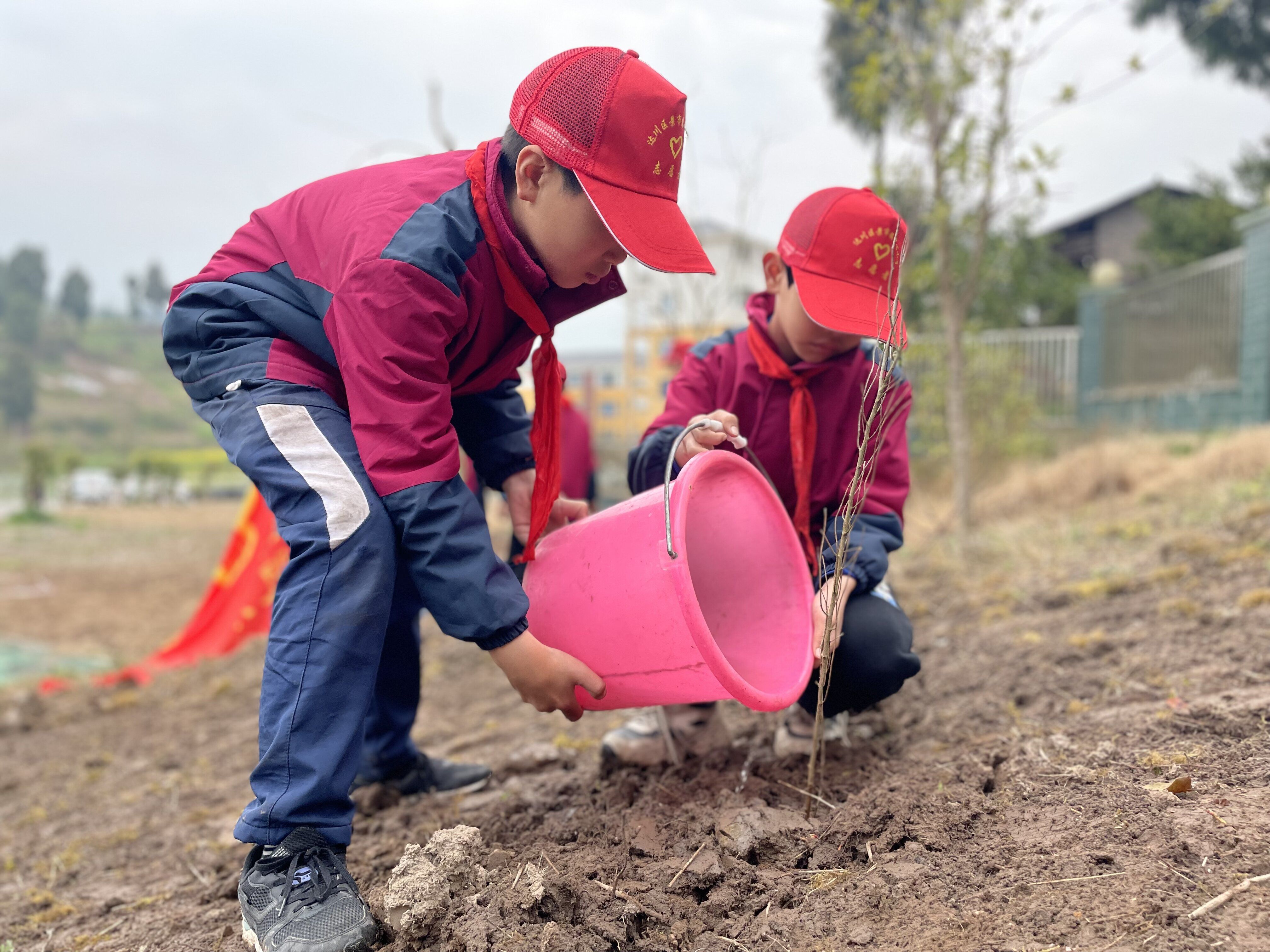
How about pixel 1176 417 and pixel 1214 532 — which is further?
pixel 1176 417

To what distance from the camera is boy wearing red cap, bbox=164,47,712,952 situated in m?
1.46

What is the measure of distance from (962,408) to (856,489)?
140 inches

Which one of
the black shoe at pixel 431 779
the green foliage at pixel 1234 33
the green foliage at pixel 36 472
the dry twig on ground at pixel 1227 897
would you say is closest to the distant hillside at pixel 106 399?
the green foliage at pixel 36 472

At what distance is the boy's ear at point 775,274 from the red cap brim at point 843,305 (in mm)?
94

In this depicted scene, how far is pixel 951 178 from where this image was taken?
490 centimetres

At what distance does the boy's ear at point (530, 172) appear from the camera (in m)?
1.55

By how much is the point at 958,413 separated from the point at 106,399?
50652 mm

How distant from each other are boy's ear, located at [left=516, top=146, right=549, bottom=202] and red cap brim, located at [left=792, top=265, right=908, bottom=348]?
607 mm

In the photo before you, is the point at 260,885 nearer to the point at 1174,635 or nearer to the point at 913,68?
the point at 1174,635

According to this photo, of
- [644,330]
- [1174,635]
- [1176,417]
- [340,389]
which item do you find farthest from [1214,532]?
[644,330]

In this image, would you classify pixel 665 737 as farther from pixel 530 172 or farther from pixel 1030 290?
pixel 1030 290

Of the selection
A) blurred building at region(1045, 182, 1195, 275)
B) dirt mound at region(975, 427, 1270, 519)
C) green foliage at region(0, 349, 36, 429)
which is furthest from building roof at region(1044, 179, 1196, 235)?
green foliage at region(0, 349, 36, 429)

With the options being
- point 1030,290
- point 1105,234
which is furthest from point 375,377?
point 1105,234

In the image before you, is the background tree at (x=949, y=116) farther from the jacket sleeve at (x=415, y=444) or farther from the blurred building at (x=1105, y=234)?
the blurred building at (x=1105, y=234)
